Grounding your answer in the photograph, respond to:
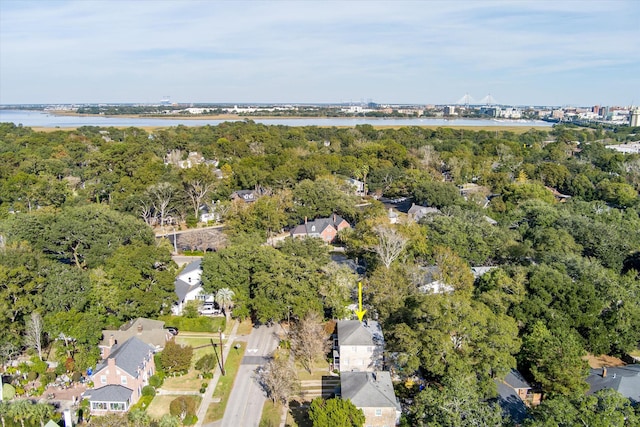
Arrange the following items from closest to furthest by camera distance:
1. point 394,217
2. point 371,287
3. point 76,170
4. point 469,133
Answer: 1. point 371,287
2. point 394,217
3. point 76,170
4. point 469,133

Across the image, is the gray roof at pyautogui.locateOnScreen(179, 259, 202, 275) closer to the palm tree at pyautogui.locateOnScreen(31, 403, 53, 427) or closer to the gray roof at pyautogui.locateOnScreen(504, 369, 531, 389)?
the palm tree at pyautogui.locateOnScreen(31, 403, 53, 427)

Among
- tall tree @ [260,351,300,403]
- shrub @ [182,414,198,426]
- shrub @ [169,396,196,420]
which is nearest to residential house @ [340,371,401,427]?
tall tree @ [260,351,300,403]

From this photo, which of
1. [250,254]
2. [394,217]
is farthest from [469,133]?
[250,254]

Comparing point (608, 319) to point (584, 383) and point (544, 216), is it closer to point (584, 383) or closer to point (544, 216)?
point (584, 383)

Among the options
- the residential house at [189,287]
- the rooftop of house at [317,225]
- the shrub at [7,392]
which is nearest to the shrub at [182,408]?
the shrub at [7,392]

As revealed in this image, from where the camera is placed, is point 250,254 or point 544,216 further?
point 544,216

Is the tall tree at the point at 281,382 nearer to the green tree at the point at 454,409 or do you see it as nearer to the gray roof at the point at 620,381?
the green tree at the point at 454,409

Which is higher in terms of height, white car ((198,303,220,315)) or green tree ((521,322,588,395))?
green tree ((521,322,588,395))
